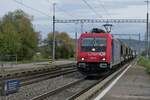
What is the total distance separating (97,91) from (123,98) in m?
2.80

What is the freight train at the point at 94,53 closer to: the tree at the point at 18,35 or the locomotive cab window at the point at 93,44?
the locomotive cab window at the point at 93,44

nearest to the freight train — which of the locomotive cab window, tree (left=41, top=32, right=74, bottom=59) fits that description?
the locomotive cab window

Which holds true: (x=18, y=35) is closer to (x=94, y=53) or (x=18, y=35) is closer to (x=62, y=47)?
(x=62, y=47)

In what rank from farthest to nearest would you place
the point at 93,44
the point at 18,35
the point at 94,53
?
the point at 18,35
the point at 93,44
the point at 94,53

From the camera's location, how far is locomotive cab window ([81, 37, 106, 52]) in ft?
103

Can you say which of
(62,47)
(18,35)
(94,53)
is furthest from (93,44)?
(62,47)

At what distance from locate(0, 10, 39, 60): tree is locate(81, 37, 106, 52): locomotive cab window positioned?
145 ft

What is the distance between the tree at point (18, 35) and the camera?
78500 mm

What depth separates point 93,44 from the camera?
3156 cm

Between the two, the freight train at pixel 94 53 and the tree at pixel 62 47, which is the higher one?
the tree at pixel 62 47

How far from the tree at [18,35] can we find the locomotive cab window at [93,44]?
145 feet

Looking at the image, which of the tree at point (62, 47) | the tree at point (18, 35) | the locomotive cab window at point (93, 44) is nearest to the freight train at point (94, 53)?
the locomotive cab window at point (93, 44)

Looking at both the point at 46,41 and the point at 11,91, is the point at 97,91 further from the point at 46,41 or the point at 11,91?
the point at 46,41

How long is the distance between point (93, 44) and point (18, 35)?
5533cm
